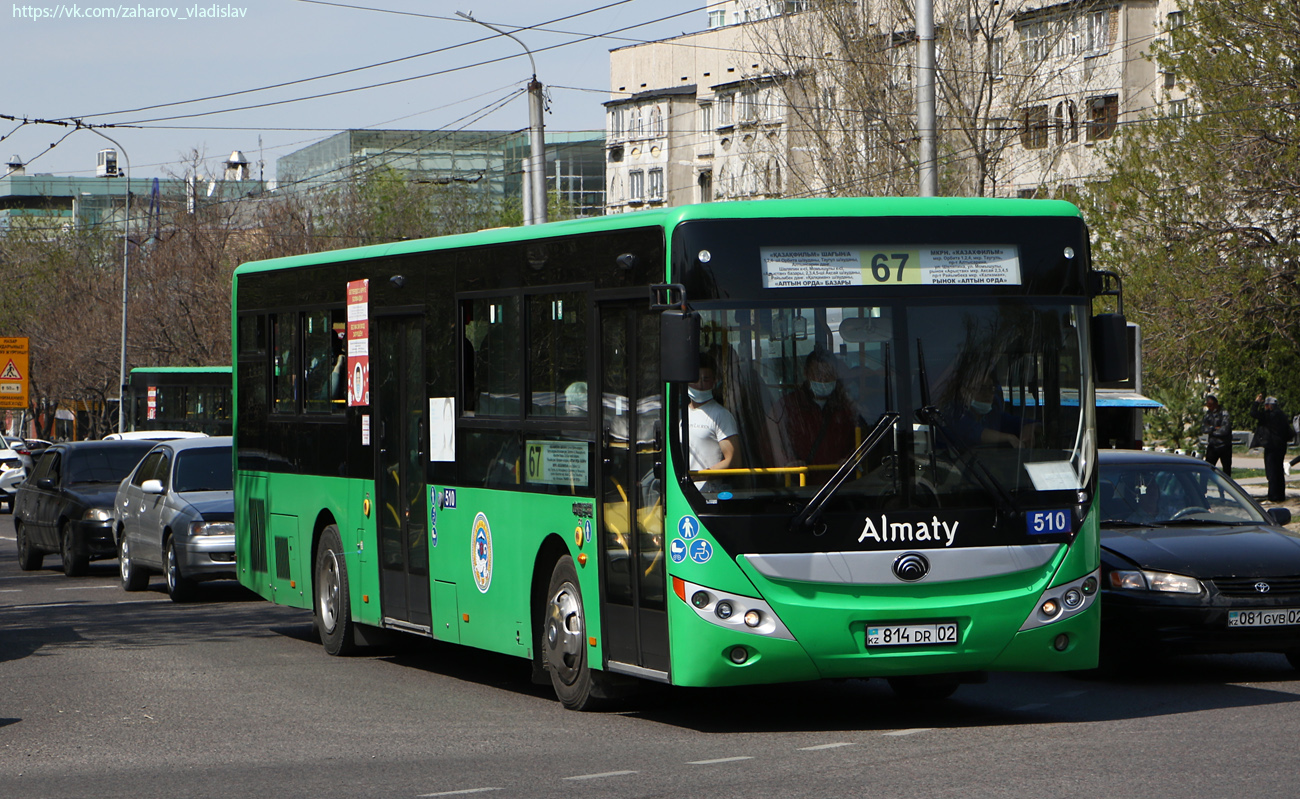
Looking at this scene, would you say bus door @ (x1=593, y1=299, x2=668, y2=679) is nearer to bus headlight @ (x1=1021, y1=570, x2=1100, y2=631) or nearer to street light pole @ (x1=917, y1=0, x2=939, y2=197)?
bus headlight @ (x1=1021, y1=570, x2=1100, y2=631)

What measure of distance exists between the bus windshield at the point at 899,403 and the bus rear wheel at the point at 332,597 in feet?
16.5

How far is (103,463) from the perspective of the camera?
22.9 metres

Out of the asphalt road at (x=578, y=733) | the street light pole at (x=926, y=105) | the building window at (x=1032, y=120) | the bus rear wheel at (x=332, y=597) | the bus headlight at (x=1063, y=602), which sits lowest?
the asphalt road at (x=578, y=733)

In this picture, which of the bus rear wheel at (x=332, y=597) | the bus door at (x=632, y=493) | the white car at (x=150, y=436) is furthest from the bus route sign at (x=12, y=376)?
the bus door at (x=632, y=493)

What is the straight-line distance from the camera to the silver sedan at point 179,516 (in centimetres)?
1798

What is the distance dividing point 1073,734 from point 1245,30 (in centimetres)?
2072

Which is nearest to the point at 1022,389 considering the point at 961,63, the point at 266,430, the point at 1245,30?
the point at 266,430

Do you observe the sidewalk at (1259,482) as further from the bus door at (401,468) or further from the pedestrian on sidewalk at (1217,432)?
the bus door at (401,468)

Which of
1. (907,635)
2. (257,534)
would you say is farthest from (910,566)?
(257,534)

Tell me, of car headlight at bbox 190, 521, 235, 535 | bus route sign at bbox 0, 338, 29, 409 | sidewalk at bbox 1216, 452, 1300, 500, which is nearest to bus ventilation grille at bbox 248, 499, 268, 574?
car headlight at bbox 190, 521, 235, 535

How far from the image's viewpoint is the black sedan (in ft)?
36.0

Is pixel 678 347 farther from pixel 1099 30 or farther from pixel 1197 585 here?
pixel 1099 30

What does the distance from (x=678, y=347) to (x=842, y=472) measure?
109 centimetres

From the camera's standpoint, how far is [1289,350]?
29031 mm
